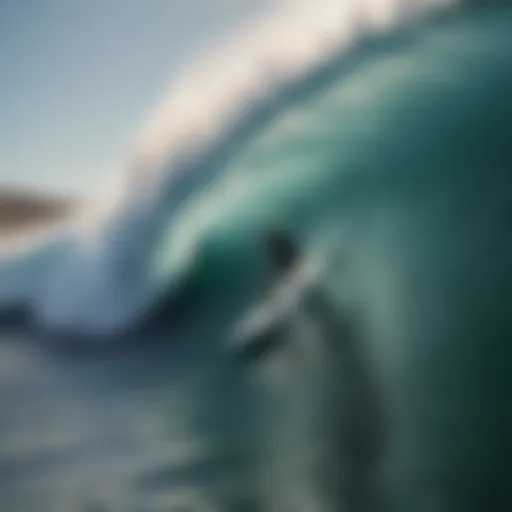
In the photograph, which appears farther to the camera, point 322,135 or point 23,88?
point 23,88

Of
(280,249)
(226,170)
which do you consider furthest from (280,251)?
(226,170)

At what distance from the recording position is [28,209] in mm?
1064

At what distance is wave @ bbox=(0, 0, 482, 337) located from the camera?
0.98m

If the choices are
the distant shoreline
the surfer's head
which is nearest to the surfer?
the surfer's head

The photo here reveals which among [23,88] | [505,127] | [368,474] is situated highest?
[23,88]

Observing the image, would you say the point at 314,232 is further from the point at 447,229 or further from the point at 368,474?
the point at 368,474

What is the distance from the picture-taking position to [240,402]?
0.95 metres

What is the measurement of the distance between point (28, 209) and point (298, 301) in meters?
0.38

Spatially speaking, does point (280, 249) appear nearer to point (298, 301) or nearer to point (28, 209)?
point (298, 301)

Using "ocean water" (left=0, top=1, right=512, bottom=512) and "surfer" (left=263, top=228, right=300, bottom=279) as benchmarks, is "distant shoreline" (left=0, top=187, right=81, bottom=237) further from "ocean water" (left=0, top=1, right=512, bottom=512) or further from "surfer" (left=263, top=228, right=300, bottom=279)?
"surfer" (left=263, top=228, right=300, bottom=279)

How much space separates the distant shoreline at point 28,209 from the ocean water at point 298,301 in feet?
0.09

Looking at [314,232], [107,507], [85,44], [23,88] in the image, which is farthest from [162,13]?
[107,507]

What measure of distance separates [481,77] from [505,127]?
0.22ft

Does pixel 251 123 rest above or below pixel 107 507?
above
